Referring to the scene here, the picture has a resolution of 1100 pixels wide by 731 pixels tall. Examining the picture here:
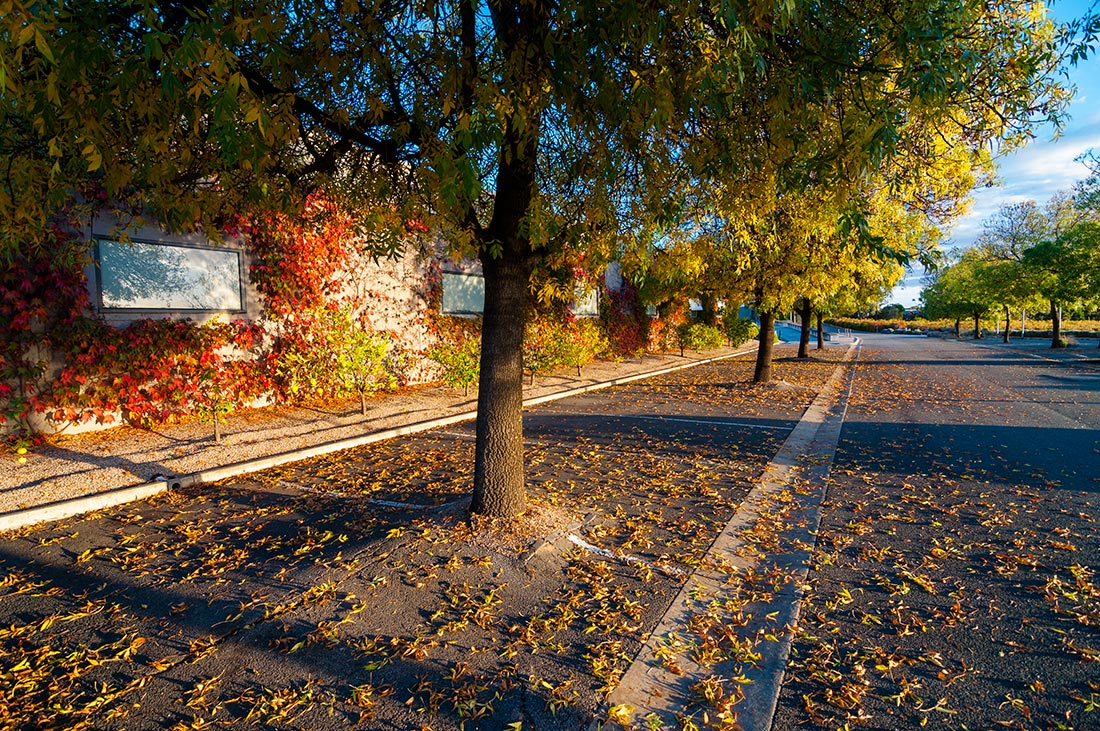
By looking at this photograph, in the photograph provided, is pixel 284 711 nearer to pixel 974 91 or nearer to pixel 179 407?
pixel 974 91

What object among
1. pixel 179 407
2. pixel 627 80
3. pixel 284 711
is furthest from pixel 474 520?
pixel 179 407

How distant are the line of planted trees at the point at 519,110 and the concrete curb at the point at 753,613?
63.0 inches

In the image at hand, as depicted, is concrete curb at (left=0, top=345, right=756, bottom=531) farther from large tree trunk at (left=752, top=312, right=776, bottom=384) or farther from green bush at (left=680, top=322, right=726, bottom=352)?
green bush at (left=680, top=322, right=726, bottom=352)

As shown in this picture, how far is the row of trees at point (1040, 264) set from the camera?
21344mm

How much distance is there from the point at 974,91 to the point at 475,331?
1139 cm

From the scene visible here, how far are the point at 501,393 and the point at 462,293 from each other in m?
10.3

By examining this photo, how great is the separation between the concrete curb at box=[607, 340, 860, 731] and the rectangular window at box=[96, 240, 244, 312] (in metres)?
8.21

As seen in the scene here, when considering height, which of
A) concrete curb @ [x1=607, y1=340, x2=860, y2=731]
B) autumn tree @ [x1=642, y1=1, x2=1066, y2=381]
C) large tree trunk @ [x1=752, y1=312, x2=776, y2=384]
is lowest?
concrete curb @ [x1=607, y1=340, x2=860, y2=731]

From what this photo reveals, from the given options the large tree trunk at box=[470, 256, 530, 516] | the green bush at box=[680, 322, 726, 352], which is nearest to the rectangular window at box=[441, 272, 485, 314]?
the large tree trunk at box=[470, 256, 530, 516]

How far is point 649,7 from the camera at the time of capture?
11.1 feet

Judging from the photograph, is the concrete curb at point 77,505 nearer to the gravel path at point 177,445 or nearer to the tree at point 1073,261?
the gravel path at point 177,445

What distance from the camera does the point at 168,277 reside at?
8344 mm

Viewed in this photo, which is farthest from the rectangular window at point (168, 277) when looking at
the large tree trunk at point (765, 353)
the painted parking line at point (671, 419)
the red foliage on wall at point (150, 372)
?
the large tree trunk at point (765, 353)

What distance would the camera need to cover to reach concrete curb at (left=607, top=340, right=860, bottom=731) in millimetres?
2549
